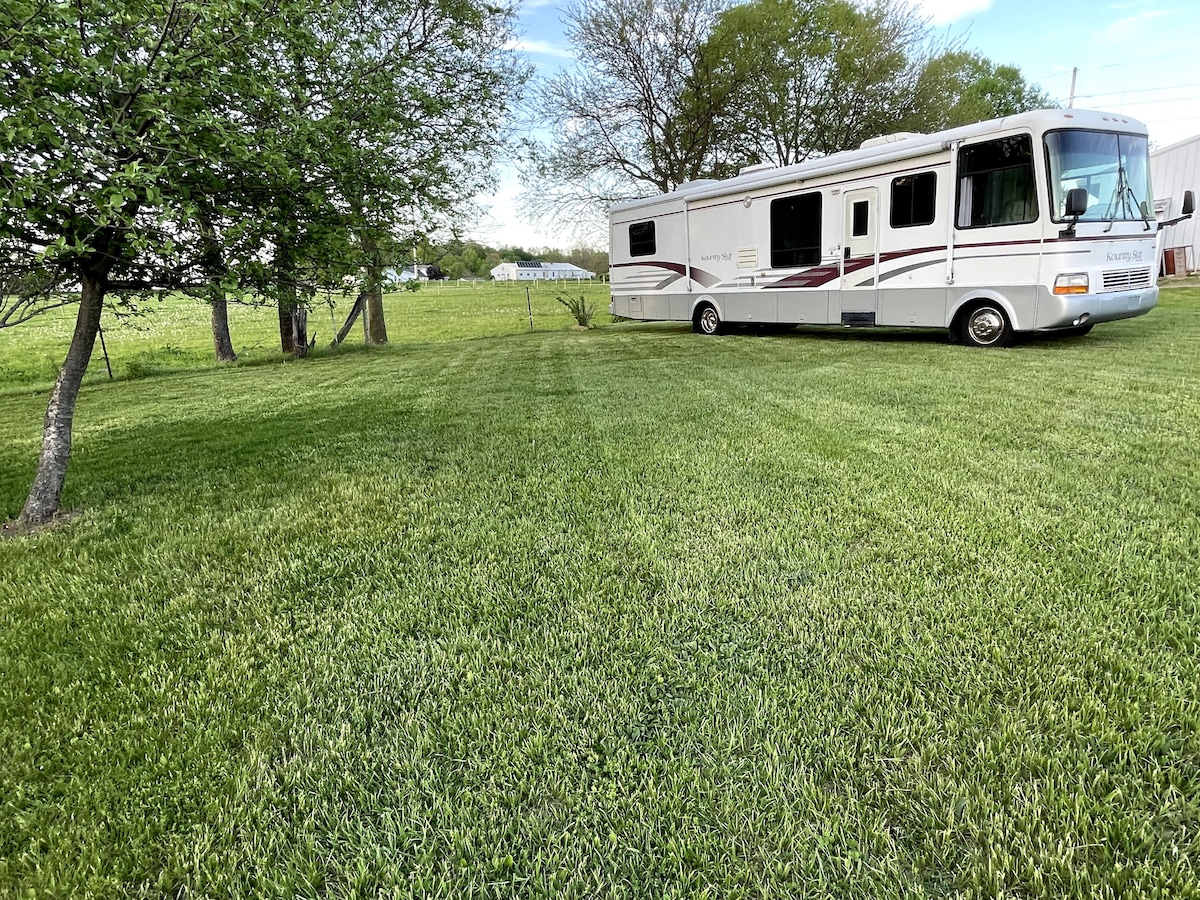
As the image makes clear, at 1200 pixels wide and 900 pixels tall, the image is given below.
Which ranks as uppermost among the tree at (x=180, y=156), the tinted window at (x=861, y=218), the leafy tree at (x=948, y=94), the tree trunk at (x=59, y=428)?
the leafy tree at (x=948, y=94)

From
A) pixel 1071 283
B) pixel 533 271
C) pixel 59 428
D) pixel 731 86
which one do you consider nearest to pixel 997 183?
pixel 1071 283

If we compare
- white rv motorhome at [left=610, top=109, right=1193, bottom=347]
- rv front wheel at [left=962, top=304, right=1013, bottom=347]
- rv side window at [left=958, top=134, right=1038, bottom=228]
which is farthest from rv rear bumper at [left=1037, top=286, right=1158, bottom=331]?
rv side window at [left=958, top=134, right=1038, bottom=228]

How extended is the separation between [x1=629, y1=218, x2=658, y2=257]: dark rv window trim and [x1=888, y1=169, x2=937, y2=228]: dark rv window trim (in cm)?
486

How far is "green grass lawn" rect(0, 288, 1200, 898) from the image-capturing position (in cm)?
117

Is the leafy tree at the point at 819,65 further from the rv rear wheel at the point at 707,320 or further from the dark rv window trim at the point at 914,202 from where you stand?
the dark rv window trim at the point at 914,202

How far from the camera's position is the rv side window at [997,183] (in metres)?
6.83

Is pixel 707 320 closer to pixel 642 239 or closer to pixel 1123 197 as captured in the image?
pixel 642 239

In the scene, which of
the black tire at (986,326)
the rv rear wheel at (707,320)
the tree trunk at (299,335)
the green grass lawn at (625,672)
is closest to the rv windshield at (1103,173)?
the black tire at (986,326)

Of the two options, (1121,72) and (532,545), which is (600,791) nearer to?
(532,545)

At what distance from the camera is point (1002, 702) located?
150 centimetres

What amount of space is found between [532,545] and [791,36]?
17740mm

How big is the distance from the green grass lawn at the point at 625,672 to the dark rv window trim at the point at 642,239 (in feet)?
29.9

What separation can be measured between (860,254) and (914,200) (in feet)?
3.04

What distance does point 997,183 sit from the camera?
23.2 feet
